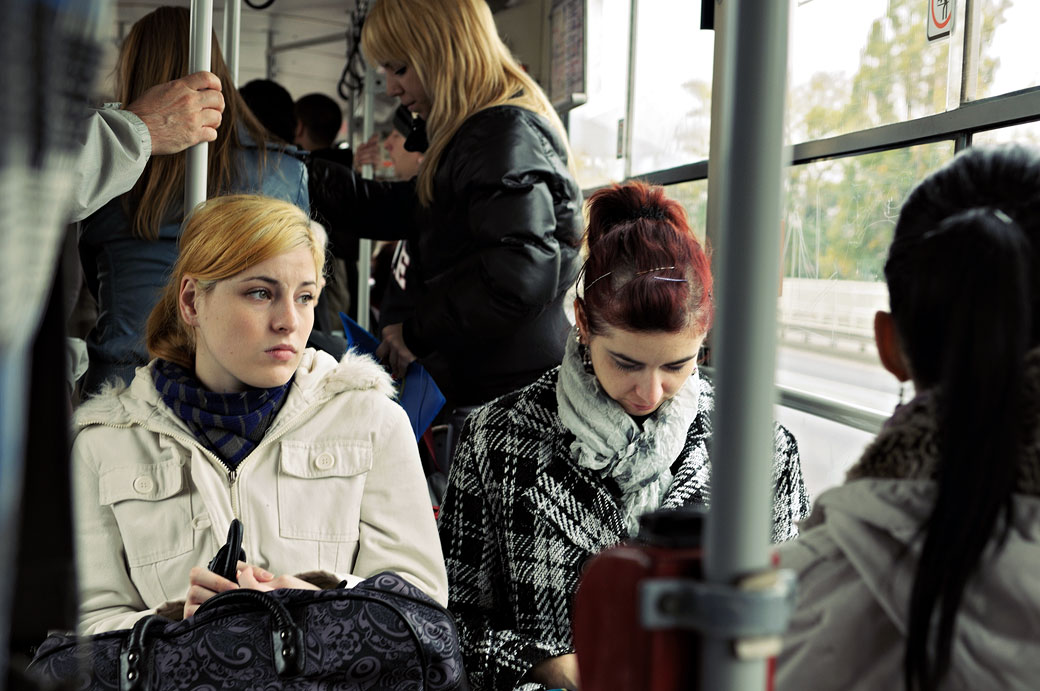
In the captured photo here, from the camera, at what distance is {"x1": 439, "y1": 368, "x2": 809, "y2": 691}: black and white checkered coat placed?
1823 millimetres

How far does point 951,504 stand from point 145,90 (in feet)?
6.45

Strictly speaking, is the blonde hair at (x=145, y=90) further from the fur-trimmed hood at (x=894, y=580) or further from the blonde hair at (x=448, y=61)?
the fur-trimmed hood at (x=894, y=580)

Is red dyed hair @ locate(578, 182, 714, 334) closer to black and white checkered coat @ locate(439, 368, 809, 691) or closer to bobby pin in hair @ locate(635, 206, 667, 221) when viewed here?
bobby pin in hair @ locate(635, 206, 667, 221)

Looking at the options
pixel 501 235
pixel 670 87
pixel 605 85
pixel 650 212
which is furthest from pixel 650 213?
pixel 605 85

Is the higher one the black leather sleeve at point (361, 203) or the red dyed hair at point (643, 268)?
the black leather sleeve at point (361, 203)

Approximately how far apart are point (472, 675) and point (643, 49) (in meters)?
2.94

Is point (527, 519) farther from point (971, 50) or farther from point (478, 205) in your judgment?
point (971, 50)

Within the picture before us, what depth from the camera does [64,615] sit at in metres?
0.65

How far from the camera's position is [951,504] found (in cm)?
81

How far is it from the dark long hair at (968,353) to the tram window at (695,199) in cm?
242

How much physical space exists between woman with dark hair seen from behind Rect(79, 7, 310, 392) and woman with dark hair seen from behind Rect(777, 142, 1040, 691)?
5.52 ft

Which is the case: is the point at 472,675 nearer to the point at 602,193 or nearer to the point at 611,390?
the point at 611,390

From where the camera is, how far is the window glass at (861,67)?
2170 mm

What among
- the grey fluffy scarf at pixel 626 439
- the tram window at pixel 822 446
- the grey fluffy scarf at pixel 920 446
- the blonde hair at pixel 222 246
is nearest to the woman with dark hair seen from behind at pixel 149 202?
the blonde hair at pixel 222 246
